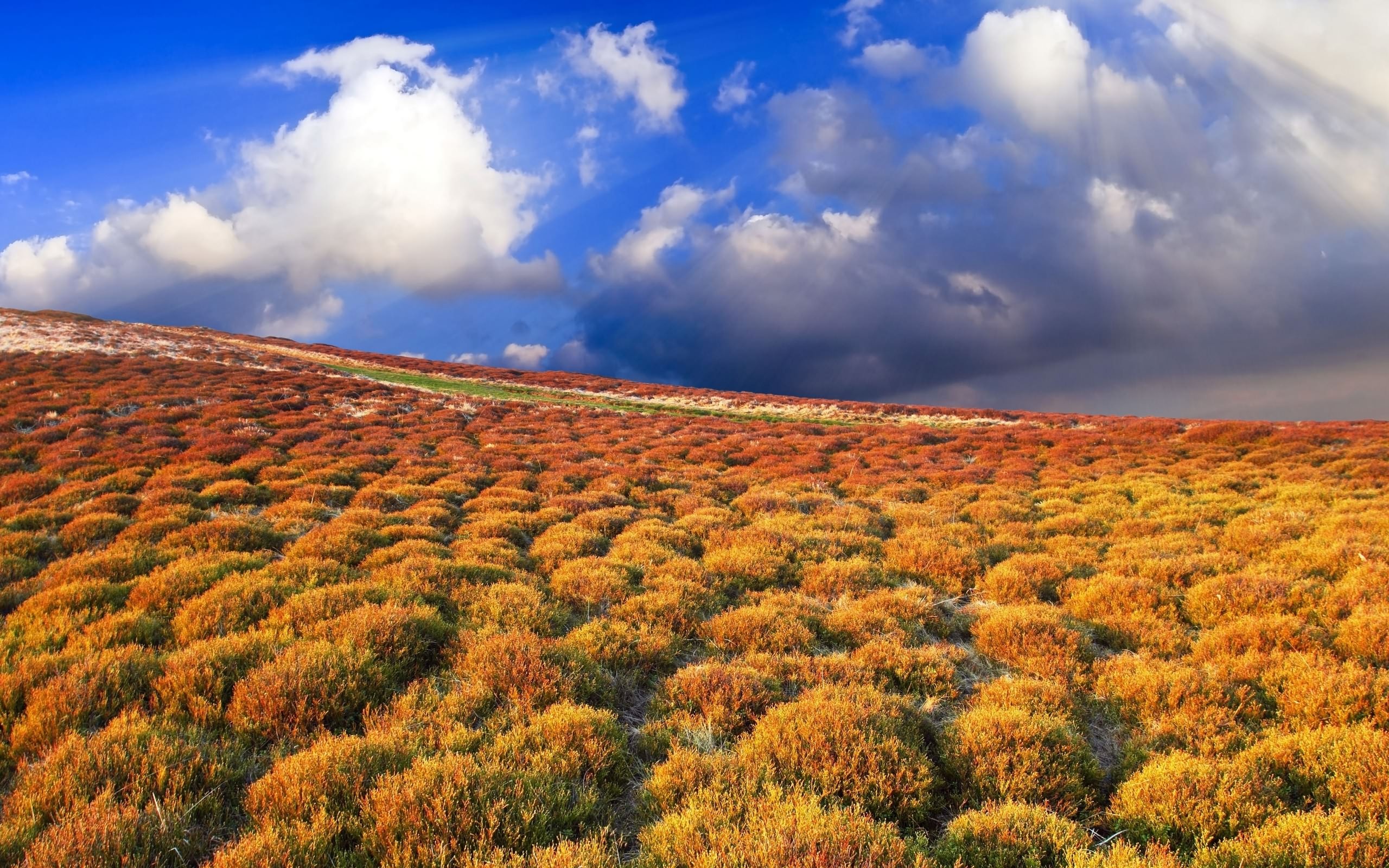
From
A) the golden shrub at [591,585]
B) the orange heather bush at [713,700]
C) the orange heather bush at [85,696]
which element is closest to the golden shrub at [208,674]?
the orange heather bush at [85,696]

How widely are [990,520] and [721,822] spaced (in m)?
11.3

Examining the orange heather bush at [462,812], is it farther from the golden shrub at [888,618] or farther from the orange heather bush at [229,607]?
the golden shrub at [888,618]

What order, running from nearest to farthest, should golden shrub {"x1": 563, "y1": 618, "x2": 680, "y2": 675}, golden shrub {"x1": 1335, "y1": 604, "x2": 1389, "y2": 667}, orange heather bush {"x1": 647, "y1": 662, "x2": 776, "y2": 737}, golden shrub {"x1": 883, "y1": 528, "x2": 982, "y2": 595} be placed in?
orange heather bush {"x1": 647, "y1": 662, "x2": 776, "y2": 737} → golden shrub {"x1": 1335, "y1": 604, "x2": 1389, "y2": 667} → golden shrub {"x1": 563, "y1": 618, "x2": 680, "y2": 675} → golden shrub {"x1": 883, "y1": 528, "x2": 982, "y2": 595}

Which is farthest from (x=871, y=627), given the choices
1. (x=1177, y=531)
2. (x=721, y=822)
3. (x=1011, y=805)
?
(x=1177, y=531)

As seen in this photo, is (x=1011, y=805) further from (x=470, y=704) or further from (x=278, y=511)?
(x=278, y=511)

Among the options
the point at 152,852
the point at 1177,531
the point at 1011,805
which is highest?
the point at 1177,531

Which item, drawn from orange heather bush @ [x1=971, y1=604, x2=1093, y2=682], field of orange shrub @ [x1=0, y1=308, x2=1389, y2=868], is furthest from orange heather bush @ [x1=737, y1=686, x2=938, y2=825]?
orange heather bush @ [x1=971, y1=604, x2=1093, y2=682]

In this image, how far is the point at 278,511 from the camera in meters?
11.9

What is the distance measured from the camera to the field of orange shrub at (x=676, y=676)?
407 cm

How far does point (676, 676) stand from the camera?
6293 mm

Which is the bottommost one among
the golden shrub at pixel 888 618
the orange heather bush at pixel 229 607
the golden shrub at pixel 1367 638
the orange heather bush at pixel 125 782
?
the orange heather bush at pixel 125 782

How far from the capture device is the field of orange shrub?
13.3 ft

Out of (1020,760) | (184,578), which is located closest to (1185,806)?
(1020,760)

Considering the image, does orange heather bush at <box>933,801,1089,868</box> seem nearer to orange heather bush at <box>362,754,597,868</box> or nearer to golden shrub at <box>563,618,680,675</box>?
orange heather bush at <box>362,754,597,868</box>
